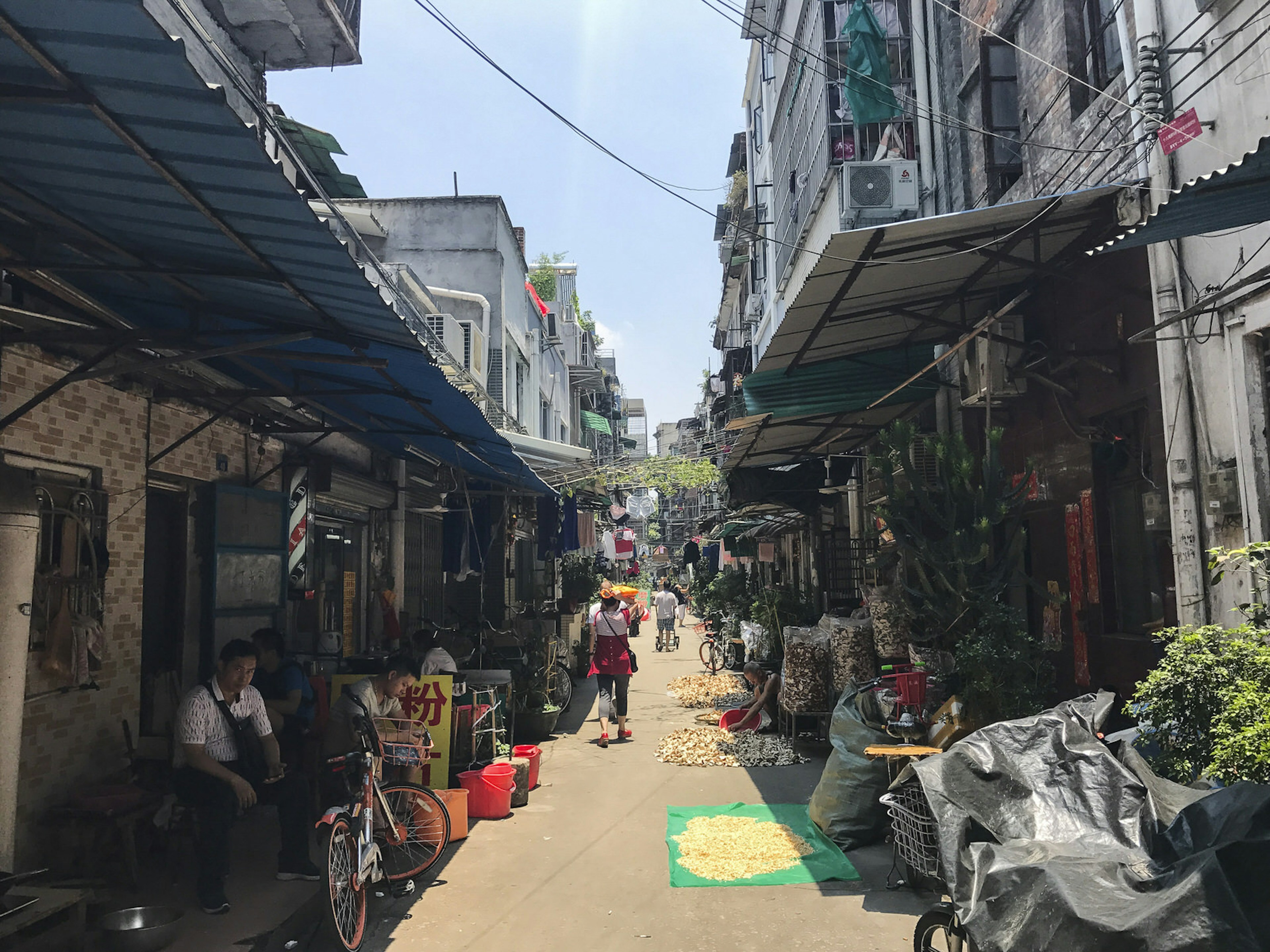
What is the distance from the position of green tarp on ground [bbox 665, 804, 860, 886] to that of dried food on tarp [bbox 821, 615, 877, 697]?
1743mm

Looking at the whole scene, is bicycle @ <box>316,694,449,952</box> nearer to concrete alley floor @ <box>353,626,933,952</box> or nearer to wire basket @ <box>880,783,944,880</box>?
concrete alley floor @ <box>353,626,933,952</box>

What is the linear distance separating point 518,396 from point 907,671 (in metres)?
18.3

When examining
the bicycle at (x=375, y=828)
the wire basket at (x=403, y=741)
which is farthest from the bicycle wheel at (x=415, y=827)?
the wire basket at (x=403, y=741)

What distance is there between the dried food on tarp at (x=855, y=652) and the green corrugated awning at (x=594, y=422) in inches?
1252

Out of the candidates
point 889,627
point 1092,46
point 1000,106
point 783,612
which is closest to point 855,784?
point 889,627

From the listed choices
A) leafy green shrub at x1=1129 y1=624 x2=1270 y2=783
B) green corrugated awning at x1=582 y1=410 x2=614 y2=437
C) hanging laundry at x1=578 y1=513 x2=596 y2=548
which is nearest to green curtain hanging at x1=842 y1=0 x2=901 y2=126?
leafy green shrub at x1=1129 y1=624 x2=1270 y2=783

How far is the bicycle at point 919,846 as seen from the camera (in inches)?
179

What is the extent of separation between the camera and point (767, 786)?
8.90 meters

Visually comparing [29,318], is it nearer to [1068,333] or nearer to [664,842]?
[664,842]

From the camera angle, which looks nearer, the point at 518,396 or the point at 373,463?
the point at 373,463

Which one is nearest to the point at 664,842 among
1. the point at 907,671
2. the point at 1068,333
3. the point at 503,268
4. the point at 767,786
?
the point at 767,786

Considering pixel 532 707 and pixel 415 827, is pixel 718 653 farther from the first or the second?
pixel 415 827

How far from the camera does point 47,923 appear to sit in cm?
445

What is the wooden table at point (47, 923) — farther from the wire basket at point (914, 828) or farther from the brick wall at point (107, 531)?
the wire basket at point (914, 828)
